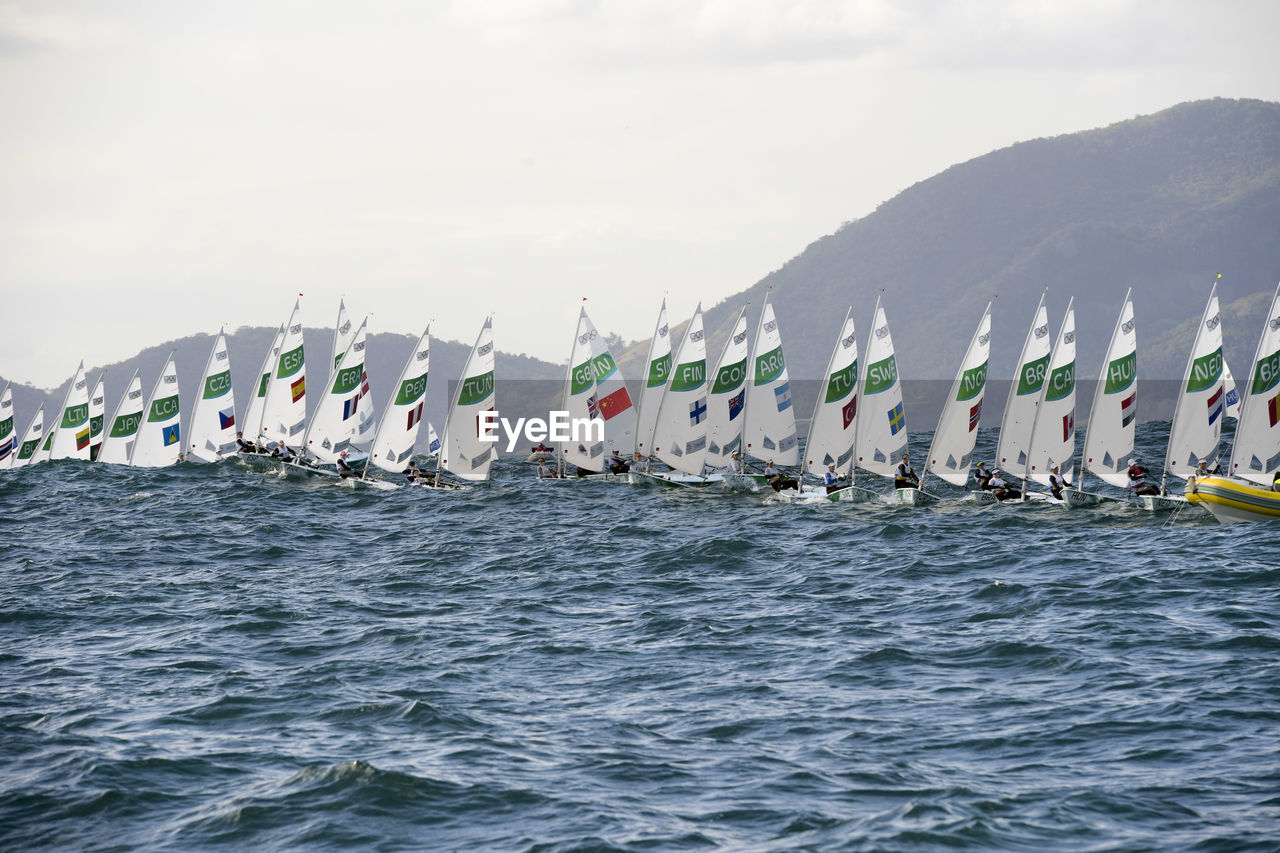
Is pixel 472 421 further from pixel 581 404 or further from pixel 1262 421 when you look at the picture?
pixel 1262 421

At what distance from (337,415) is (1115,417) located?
34.8 meters

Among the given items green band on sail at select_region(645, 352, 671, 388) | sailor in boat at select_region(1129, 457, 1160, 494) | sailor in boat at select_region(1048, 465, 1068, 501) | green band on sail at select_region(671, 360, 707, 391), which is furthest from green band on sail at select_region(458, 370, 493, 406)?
sailor in boat at select_region(1129, 457, 1160, 494)

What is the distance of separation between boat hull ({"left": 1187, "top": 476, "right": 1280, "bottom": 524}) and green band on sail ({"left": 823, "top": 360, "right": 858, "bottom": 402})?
13.9m

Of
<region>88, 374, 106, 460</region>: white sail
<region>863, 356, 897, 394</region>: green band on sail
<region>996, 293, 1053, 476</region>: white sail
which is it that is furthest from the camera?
<region>88, 374, 106, 460</region>: white sail

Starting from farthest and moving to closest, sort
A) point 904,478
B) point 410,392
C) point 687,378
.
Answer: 1. point 410,392
2. point 687,378
3. point 904,478

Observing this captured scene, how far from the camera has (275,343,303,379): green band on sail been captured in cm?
5966

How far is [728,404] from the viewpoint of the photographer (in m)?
51.1

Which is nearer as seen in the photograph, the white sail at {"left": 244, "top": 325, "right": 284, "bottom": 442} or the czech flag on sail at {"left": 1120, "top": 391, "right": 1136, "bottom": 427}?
the czech flag on sail at {"left": 1120, "top": 391, "right": 1136, "bottom": 427}

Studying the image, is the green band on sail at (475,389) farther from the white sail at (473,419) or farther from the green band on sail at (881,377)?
the green band on sail at (881,377)

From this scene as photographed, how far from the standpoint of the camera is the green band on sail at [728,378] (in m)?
50.9

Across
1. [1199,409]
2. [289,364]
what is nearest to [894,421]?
[1199,409]

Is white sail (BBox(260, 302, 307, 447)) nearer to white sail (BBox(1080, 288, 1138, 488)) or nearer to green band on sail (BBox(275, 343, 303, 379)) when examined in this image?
green band on sail (BBox(275, 343, 303, 379))

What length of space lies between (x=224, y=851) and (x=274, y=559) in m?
21.6

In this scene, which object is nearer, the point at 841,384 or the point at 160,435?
the point at 841,384
